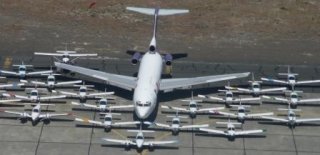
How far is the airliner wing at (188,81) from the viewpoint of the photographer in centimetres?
7250

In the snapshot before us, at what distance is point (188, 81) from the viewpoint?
72.9 m

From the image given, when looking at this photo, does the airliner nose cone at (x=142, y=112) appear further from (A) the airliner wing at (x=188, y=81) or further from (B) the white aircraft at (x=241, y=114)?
(B) the white aircraft at (x=241, y=114)

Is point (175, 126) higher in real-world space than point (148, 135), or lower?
higher

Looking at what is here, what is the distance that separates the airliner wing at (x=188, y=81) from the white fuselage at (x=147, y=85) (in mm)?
1125

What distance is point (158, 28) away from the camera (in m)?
88.8

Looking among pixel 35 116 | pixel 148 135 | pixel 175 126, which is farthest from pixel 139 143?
pixel 35 116

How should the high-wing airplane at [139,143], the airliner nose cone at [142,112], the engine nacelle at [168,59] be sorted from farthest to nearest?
the engine nacelle at [168,59]
the airliner nose cone at [142,112]
the high-wing airplane at [139,143]

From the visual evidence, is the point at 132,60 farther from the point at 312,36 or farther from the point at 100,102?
the point at 312,36

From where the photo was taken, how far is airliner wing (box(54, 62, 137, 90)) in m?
72.3

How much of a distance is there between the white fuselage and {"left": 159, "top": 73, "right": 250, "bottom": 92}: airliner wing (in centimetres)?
112

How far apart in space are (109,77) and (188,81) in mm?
7355

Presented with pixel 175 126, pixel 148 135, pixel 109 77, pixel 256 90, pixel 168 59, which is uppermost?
pixel 168 59

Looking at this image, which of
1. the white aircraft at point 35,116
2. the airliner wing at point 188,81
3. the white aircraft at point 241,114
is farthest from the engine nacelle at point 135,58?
the white aircraft at point 241,114

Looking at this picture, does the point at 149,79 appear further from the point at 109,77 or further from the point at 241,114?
the point at 241,114
